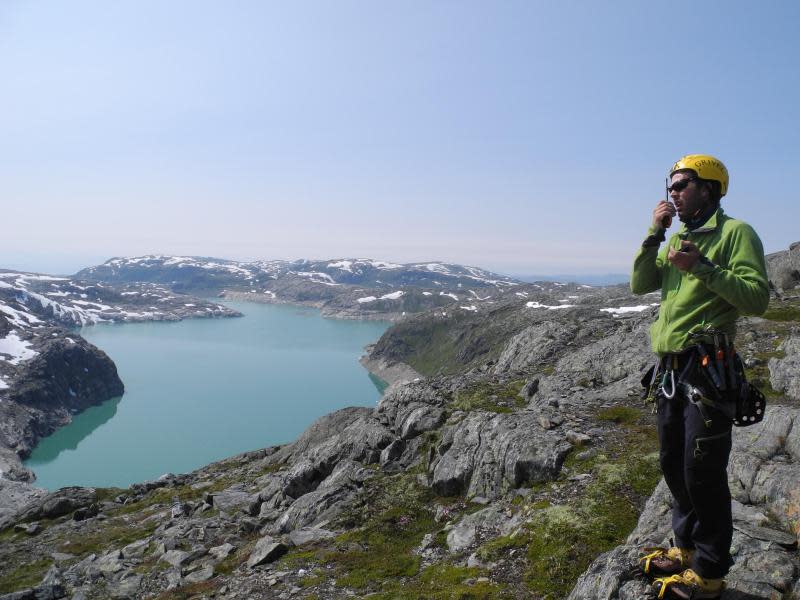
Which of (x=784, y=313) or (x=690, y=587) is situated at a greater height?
(x=784, y=313)

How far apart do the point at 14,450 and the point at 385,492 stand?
503ft

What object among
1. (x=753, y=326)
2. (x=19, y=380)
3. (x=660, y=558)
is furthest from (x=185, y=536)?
(x=19, y=380)

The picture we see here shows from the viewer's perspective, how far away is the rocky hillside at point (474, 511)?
395 inches

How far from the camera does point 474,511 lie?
16.8 meters

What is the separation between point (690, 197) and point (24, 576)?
4122 centimetres

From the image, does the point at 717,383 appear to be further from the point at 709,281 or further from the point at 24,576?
the point at 24,576

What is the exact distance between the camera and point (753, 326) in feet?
103

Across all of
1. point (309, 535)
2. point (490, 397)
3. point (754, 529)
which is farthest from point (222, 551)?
point (754, 529)

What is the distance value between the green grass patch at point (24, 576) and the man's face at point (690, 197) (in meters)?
Result: 37.3

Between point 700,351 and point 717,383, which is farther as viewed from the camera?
point 700,351

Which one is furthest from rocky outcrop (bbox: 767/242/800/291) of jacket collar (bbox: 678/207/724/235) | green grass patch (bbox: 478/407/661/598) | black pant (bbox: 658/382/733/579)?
black pant (bbox: 658/382/733/579)

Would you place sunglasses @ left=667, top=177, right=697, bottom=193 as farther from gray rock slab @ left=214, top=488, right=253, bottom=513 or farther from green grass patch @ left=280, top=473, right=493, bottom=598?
gray rock slab @ left=214, top=488, right=253, bottom=513

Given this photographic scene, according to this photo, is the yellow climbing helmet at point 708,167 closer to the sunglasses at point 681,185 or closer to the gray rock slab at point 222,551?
the sunglasses at point 681,185

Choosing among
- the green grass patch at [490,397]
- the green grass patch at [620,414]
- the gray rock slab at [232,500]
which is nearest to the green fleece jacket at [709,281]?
the green grass patch at [620,414]
